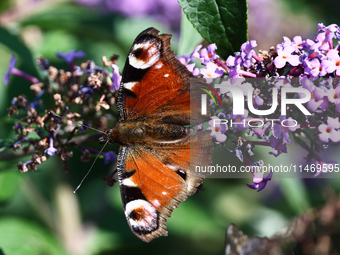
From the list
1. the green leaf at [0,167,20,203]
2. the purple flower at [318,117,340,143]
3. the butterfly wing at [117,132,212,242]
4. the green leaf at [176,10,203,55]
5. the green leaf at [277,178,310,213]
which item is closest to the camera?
the purple flower at [318,117,340,143]

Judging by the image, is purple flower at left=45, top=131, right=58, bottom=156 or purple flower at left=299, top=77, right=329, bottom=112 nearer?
purple flower at left=299, top=77, right=329, bottom=112

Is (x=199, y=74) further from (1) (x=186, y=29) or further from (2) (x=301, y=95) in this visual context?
(2) (x=301, y=95)

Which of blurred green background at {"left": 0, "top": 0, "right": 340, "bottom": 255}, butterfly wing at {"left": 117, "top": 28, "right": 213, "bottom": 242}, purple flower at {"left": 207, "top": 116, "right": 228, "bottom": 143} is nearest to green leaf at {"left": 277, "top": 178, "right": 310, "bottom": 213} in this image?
blurred green background at {"left": 0, "top": 0, "right": 340, "bottom": 255}

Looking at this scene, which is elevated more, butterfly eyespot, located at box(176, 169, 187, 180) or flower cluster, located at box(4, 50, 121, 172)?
flower cluster, located at box(4, 50, 121, 172)

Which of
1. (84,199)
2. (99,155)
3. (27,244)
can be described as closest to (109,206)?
(84,199)

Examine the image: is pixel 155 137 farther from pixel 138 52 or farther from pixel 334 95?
pixel 334 95

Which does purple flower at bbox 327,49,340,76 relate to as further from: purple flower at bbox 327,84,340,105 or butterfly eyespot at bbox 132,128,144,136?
butterfly eyespot at bbox 132,128,144,136

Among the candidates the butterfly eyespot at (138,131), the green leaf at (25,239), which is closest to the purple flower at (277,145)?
the butterfly eyespot at (138,131)
